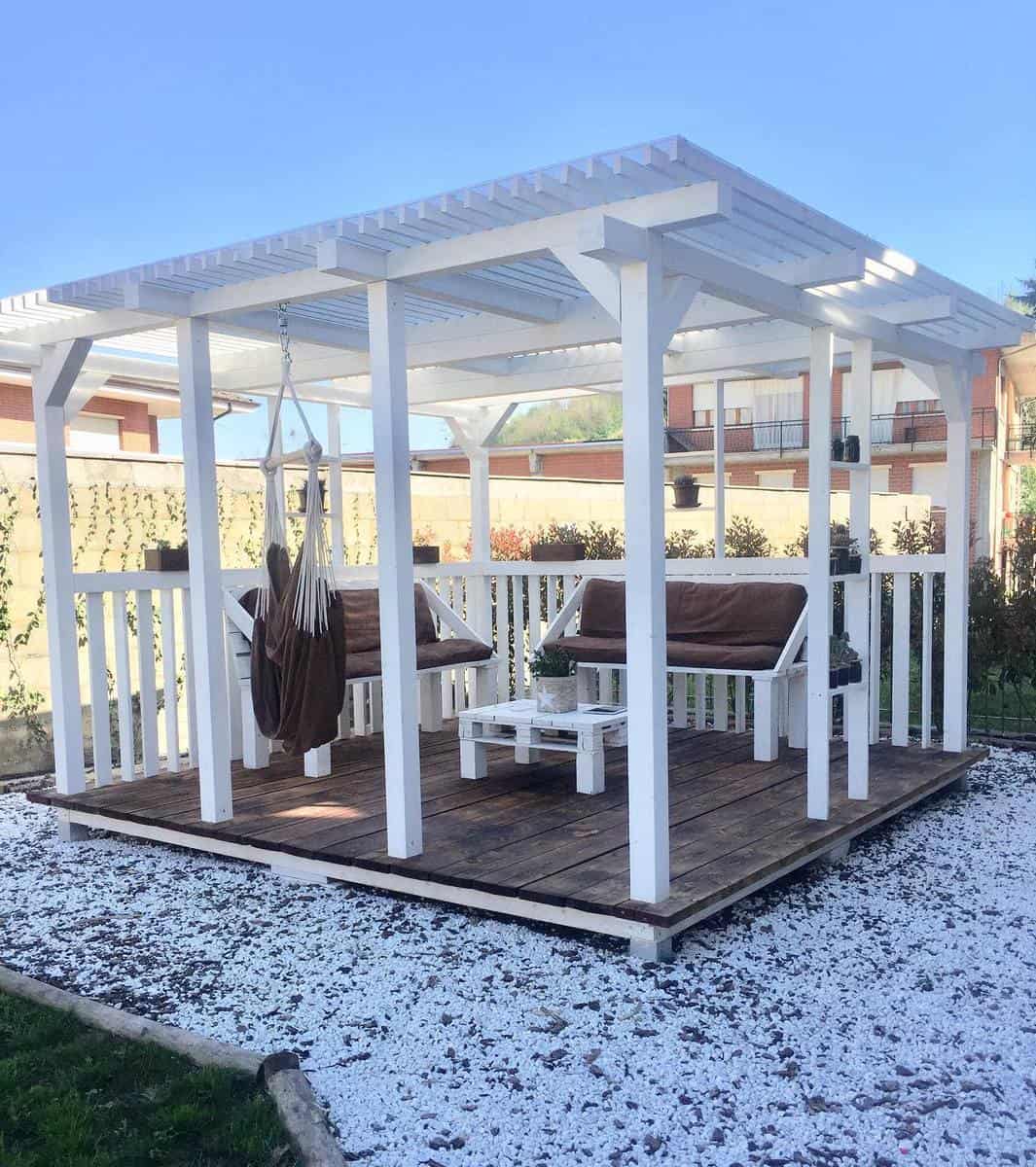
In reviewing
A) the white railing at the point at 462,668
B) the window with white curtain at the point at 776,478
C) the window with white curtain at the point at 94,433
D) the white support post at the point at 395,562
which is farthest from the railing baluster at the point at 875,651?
the window with white curtain at the point at 776,478

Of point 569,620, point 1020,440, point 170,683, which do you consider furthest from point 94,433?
point 1020,440

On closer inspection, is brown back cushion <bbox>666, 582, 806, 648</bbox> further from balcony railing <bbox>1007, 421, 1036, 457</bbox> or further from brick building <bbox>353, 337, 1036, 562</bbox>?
balcony railing <bbox>1007, 421, 1036, 457</bbox>

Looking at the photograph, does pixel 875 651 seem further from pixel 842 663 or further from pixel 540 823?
pixel 540 823

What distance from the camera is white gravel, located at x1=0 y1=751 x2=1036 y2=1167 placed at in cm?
242

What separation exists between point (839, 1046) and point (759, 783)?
2081mm

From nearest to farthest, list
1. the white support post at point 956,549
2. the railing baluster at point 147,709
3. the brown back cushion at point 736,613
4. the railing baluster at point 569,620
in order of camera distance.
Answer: the railing baluster at point 147,709 → the white support post at point 956,549 → the brown back cushion at point 736,613 → the railing baluster at point 569,620

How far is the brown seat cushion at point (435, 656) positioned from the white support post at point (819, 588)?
2.16 meters

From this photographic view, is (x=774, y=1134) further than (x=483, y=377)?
No

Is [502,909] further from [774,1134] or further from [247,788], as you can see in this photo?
[247,788]

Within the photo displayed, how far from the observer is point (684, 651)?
221 inches

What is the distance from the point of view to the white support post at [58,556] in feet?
15.8

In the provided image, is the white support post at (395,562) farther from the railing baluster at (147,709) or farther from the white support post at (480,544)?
the white support post at (480,544)

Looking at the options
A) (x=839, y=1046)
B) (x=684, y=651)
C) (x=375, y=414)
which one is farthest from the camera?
(x=684, y=651)

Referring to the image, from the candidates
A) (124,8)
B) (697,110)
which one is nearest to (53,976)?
(124,8)
